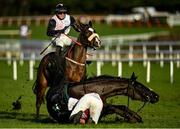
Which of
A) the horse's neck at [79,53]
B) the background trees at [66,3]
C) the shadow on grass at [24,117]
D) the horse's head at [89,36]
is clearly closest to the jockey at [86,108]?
the shadow on grass at [24,117]

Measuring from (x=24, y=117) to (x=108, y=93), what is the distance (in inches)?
100

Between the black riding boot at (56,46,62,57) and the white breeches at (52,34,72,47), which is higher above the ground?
the white breeches at (52,34,72,47)

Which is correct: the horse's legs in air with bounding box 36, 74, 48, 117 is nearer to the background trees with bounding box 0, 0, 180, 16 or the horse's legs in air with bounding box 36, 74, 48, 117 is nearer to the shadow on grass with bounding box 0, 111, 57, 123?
the shadow on grass with bounding box 0, 111, 57, 123

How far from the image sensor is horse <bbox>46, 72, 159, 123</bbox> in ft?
38.0

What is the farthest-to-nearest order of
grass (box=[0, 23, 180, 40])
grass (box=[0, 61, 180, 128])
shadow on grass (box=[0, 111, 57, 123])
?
grass (box=[0, 23, 180, 40]) < shadow on grass (box=[0, 111, 57, 123]) < grass (box=[0, 61, 180, 128])

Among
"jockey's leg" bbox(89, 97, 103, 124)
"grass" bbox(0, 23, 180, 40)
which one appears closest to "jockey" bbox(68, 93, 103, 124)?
"jockey's leg" bbox(89, 97, 103, 124)

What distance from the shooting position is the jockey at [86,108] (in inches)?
446

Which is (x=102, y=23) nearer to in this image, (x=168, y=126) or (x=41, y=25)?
(x=41, y=25)

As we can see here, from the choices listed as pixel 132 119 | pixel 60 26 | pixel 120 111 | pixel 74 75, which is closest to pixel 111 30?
pixel 60 26

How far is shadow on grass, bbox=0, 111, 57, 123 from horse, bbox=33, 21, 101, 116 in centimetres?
22

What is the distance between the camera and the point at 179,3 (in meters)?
41.5

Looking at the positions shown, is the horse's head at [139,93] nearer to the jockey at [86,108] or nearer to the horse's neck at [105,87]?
the horse's neck at [105,87]

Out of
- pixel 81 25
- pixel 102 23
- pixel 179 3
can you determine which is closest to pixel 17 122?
pixel 81 25

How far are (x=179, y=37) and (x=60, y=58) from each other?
988 inches
